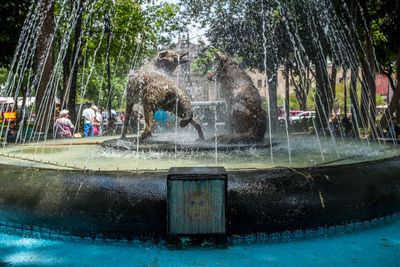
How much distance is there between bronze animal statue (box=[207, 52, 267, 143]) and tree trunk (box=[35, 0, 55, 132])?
8.15m

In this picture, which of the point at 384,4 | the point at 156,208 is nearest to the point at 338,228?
the point at 156,208

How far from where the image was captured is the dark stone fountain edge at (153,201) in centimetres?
365

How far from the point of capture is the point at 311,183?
3814 millimetres

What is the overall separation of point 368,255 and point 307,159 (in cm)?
270

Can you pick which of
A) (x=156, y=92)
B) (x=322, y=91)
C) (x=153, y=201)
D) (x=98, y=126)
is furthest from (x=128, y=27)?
(x=153, y=201)

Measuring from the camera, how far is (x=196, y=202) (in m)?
3.48

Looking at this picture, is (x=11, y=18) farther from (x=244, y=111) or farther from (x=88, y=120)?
(x=244, y=111)

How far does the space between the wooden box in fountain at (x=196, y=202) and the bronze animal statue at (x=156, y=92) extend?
364 cm

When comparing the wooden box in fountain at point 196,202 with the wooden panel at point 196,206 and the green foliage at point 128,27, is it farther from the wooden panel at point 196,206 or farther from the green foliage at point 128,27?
the green foliage at point 128,27

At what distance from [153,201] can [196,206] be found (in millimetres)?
455

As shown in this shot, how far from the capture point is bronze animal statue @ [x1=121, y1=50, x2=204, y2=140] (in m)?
6.95

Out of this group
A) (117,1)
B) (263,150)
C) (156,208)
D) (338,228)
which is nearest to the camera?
(156,208)

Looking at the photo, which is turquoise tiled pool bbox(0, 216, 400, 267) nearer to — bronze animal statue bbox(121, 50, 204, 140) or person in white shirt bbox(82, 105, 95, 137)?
bronze animal statue bbox(121, 50, 204, 140)

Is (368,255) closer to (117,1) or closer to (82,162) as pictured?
(82,162)
